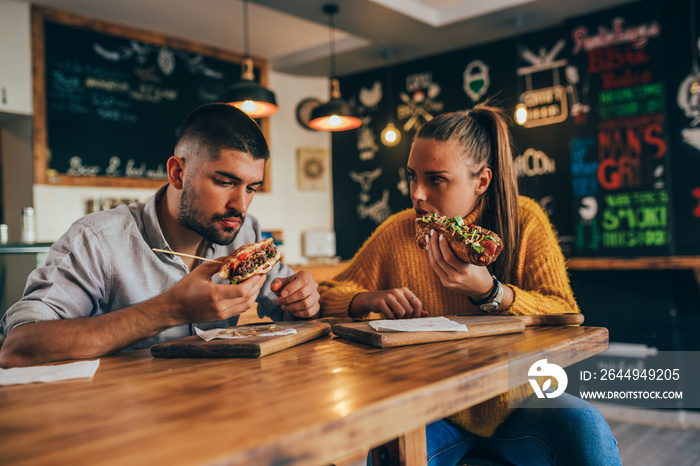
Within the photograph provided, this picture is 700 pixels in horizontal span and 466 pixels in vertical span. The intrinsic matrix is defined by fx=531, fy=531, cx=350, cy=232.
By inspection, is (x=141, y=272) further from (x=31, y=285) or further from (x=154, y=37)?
(x=154, y=37)

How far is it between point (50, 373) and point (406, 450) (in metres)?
0.71

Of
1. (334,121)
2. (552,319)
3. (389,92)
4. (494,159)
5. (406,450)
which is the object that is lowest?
(406,450)

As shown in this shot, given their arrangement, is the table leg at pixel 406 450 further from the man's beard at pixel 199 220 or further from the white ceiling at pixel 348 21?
the white ceiling at pixel 348 21

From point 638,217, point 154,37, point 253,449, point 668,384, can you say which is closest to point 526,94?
point 638,217

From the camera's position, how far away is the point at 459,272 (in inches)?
59.5

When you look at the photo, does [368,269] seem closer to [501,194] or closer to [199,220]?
[501,194]

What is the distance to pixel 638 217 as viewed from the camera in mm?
4445

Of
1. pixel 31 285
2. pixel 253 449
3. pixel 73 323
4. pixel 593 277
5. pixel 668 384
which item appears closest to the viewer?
pixel 253 449

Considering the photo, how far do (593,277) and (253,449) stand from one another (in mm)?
4792

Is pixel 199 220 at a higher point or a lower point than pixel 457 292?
higher

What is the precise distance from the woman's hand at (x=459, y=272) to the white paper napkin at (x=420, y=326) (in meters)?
0.14

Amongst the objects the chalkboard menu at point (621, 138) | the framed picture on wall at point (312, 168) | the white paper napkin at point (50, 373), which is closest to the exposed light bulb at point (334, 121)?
the framed picture on wall at point (312, 168)

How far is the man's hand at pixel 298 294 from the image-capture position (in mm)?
1632

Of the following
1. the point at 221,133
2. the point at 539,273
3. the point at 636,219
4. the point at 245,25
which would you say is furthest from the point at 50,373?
the point at 245,25
